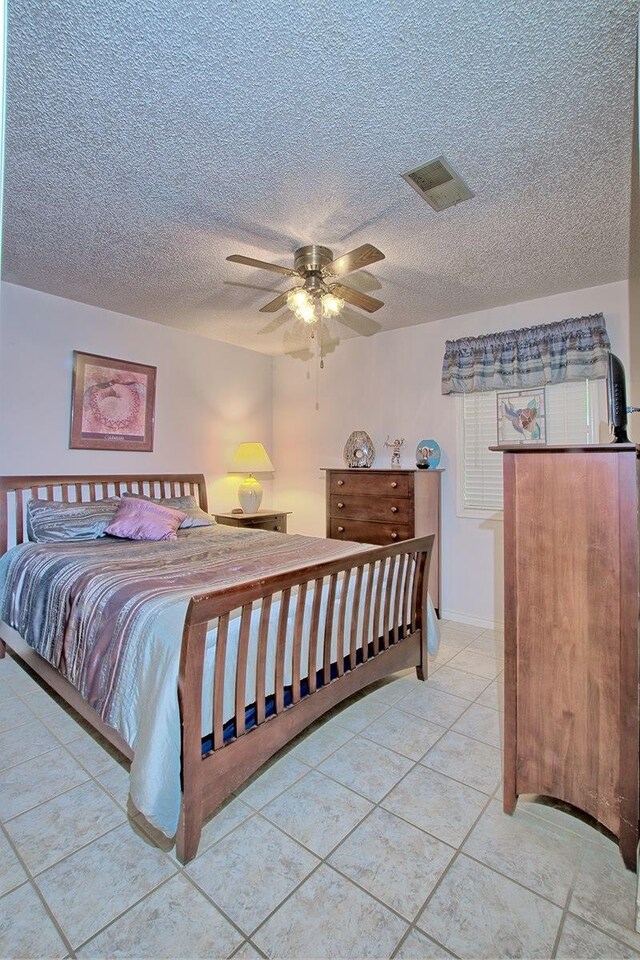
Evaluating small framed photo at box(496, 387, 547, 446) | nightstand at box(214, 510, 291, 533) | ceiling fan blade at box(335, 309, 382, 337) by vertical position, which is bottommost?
nightstand at box(214, 510, 291, 533)

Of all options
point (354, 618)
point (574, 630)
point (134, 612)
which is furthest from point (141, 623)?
point (574, 630)

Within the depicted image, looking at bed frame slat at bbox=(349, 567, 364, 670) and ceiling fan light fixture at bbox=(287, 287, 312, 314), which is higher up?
ceiling fan light fixture at bbox=(287, 287, 312, 314)

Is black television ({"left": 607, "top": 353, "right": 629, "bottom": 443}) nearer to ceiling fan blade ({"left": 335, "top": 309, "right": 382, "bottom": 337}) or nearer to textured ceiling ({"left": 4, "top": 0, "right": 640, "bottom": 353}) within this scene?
textured ceiling ({"left": 4, "top": 0, "right": 640, "bottom": 353})

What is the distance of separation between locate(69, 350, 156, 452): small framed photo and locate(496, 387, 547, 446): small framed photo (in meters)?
3.07

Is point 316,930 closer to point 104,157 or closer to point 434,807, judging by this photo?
point 434,807

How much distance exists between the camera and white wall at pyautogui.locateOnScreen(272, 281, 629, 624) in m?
3.63

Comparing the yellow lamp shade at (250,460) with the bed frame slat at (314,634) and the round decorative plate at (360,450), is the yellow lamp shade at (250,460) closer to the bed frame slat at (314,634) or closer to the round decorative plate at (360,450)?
the round decorative plate at (360,450)


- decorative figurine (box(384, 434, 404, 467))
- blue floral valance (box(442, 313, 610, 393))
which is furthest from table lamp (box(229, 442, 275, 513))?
blue floral valance (box(442, 313, 610, 393))

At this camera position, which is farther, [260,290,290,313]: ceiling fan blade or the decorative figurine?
the decorative figurine

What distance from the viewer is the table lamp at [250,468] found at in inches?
185

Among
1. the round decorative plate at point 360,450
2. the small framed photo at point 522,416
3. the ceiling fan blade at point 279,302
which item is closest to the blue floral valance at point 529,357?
the small framed photo at point 522,416

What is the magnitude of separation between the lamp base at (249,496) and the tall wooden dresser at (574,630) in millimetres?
3307

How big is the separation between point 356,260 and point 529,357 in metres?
1.93

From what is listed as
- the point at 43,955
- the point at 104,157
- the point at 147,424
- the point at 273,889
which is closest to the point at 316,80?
the point at 104,157
